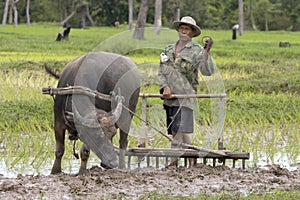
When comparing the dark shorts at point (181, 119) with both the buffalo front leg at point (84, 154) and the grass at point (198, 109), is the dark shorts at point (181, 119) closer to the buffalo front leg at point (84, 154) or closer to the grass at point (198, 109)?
the grass at point (198, 109)

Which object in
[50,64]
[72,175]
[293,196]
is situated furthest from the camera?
[50,64]

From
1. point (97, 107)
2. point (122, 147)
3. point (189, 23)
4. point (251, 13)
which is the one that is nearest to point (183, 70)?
point (189, 23)

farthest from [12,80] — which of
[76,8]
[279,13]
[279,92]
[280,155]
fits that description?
[279,13]

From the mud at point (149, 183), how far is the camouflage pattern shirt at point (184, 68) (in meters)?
0.72

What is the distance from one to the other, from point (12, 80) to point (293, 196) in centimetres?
828

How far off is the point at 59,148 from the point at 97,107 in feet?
2.39

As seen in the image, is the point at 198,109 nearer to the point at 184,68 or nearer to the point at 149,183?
the point at 184,68

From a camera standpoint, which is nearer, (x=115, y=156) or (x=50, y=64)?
(x=115, y=156)

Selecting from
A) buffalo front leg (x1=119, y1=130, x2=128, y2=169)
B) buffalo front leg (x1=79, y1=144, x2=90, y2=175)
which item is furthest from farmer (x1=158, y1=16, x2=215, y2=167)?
buffalo front leg (x1=79, y1=144, x2=90, y2=175)

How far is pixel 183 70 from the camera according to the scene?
7.10m

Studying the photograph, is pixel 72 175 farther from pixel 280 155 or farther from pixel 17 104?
pixel 17 104

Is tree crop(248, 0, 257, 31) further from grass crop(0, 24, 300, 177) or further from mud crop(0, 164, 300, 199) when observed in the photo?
mud crop(0, 164, 300, 199)

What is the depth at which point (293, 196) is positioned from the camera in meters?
5.60

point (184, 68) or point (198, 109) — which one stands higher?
point (184, 68)
